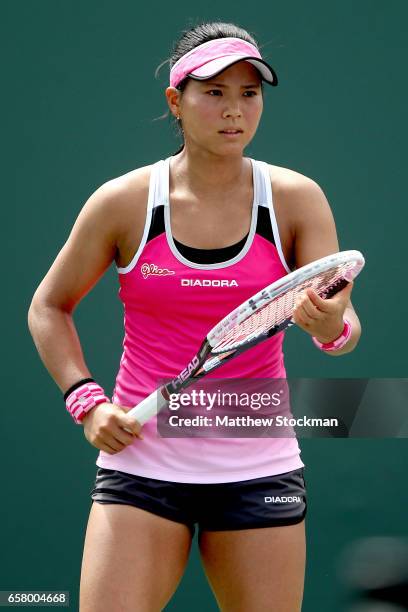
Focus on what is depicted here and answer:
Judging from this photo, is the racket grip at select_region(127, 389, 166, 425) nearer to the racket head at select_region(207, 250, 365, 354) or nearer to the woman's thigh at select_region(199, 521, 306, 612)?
the racket head at select_region(207, 250, 365, 354)

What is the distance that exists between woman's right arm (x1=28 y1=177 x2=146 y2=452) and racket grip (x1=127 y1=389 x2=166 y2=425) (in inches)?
1.5

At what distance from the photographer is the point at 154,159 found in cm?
484

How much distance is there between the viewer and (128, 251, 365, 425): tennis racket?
300cm

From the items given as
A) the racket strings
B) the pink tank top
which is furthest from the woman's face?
the racket strings

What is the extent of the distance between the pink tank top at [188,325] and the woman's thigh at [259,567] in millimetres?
152

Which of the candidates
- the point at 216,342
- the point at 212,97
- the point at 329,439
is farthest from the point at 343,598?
the point at 329,439

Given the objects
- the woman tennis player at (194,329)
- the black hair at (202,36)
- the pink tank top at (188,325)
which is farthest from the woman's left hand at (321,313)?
the black hair at (202,36)

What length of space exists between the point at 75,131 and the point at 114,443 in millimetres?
1844

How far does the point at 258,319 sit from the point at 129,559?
2.10ft

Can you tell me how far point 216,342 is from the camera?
3174mm

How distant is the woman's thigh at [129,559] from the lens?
315 centimetres

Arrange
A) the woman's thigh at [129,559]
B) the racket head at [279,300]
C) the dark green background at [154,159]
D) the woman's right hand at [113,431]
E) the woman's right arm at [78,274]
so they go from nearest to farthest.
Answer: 1. the racket head at [279,300]
2. the woman's thigh at [129,559]
3. the woman's right hand at [113,431]
4. the woman's right arm at [78,274]
5. the dark green background at [154,159]

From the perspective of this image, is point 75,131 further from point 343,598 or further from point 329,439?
point 343,598

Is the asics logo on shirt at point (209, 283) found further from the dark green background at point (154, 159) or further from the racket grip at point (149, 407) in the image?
the dark green background at point (154, 159)
